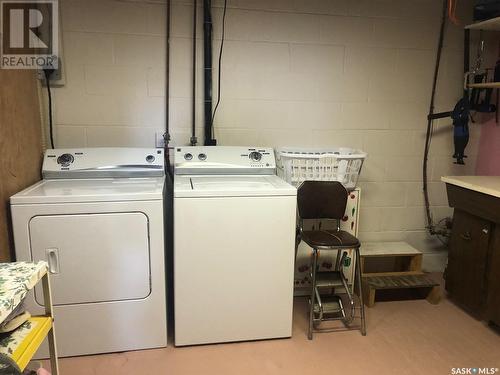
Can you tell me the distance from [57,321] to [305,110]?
2.06m

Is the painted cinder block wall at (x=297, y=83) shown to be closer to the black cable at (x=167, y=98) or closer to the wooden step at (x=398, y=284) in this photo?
the black cable at (x=167, y=98)

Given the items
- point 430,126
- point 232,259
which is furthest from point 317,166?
point 430,126

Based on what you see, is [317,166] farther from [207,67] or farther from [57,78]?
[57,78]

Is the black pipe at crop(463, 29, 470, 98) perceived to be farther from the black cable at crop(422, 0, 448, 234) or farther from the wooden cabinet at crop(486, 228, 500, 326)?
the wooden cabinet at crop(486, 228, 500, 326)

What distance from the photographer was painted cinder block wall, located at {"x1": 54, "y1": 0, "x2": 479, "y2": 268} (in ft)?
8.17

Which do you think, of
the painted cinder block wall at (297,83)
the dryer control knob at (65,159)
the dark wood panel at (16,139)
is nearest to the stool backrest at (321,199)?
the painted cinder block wall at (297,83)

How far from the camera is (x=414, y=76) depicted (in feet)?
9.46

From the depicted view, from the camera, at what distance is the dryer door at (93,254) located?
187 centimetres

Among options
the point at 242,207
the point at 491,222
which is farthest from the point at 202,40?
the point at 491,222

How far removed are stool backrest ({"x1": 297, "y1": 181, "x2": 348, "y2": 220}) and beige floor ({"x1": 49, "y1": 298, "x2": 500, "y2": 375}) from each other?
28.1 inches

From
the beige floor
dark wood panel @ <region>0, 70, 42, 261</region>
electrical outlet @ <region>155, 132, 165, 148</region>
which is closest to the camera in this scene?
dark wood panel @ <region>0, 70, 42, 261</region>

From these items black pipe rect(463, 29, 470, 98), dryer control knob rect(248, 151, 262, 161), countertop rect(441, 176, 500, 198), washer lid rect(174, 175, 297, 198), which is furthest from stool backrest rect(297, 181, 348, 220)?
black pipe rect(463, 29, 470, 98)

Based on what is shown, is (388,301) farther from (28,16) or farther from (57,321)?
(28,16)

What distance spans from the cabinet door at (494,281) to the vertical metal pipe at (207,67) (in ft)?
6.08
